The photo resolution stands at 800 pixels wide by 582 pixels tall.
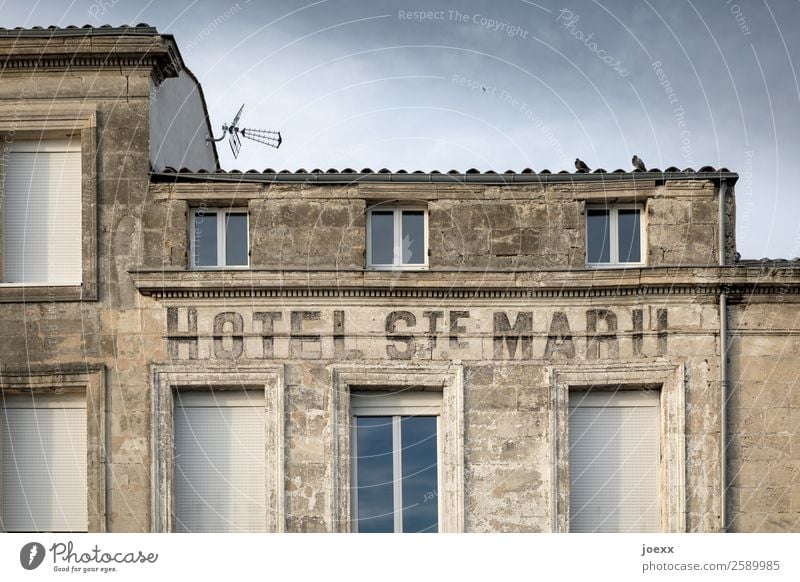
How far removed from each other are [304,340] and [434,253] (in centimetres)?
202

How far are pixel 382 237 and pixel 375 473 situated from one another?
308 centimetres

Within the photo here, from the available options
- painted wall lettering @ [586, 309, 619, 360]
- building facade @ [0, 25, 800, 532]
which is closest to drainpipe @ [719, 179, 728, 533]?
building facade @ [0, 25, 800, 532]

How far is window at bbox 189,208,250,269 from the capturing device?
15.6 m

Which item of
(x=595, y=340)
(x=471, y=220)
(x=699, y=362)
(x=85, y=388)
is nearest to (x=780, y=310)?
(x=699, y=362)

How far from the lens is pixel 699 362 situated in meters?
15.1

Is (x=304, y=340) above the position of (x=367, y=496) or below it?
above

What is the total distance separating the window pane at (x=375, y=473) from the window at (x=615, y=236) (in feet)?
11.5

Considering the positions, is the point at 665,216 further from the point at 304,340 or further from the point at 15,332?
the point at 15,332

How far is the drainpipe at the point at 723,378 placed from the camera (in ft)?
48.5

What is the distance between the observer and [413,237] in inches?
618

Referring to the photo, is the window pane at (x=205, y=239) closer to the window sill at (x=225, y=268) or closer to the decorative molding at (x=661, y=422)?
the window sill at (x=225, y=268)

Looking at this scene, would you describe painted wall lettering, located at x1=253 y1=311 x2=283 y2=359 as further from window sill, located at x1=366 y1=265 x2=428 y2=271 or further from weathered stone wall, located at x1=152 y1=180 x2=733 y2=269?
window sill, located at x1=366 y1=265 x2=428 y2=271
